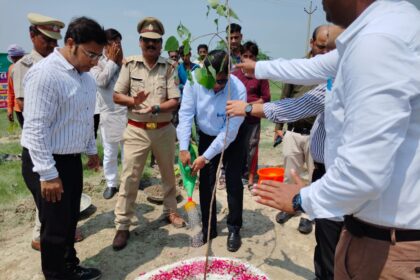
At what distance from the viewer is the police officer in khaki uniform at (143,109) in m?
3.80

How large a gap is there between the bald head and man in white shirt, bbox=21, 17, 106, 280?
2.00 m

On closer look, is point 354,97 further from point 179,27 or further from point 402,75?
point 179,27

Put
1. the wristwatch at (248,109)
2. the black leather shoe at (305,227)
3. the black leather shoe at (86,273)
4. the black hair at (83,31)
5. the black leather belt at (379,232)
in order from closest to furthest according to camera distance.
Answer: the black leather belt at (379,232), the wristwatch at (248,109), the black hair at (83,31), the black leather shoe at (86,273), the black leather shoe at (305,227)

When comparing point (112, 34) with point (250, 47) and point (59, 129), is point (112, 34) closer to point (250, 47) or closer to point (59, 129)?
point (250, 47)

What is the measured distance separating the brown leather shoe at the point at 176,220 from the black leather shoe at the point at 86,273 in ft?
3.72

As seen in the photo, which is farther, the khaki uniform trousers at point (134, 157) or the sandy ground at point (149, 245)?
the khaki uniform trousers at point (134, 157)

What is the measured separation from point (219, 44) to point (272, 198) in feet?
3.78

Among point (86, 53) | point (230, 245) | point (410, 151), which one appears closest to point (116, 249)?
point (230, 245)

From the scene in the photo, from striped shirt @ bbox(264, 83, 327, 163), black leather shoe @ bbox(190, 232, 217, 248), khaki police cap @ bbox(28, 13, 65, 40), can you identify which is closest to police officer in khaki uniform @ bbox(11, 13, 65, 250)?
khaki police cap @ bbox(28, 13, 65, 40)

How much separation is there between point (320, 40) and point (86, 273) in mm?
3129

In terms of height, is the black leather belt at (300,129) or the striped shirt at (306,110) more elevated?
the striped shirt at (306,110)

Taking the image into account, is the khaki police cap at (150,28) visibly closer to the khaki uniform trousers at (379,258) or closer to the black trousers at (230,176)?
the black trousers at (230,176)

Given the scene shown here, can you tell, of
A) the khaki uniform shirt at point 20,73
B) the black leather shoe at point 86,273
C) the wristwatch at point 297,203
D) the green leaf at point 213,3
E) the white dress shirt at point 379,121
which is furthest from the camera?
the khaki uniform shirt at point 20,73

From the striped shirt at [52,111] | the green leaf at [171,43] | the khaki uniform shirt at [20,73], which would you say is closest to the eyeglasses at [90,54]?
the striped shirt at [52,111]
